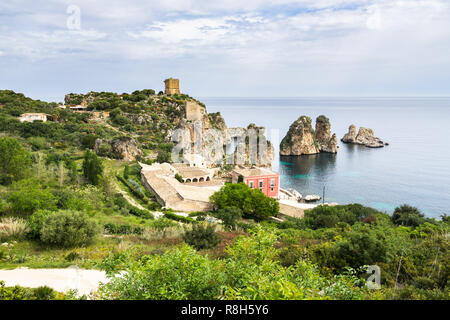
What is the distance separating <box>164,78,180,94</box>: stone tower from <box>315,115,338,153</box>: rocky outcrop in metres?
40.2

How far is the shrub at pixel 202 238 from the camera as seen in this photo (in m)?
12.0

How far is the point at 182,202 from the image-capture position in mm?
24984

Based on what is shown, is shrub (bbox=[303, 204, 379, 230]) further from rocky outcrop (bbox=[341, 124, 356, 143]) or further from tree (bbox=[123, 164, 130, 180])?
rocky outcrop (bbox=[341, 124, 356, 143])

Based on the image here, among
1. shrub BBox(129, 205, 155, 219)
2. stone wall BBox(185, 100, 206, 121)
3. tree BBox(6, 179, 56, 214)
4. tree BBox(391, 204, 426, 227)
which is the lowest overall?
tree BBox(391, 204, 426, 227)

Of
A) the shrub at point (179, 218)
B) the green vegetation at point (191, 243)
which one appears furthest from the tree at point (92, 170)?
the shrub at point (179, 218)

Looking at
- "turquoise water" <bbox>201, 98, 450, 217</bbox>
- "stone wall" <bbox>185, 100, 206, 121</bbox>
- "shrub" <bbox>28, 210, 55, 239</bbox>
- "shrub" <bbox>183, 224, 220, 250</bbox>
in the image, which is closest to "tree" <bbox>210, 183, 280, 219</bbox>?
"shrub" <bbox>183, 224, 220, 250</bbox>

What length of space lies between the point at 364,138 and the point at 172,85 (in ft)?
184

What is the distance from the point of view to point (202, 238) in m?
12.3

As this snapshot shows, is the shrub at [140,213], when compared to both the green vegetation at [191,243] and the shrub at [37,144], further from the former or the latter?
the shrub at [37,144]

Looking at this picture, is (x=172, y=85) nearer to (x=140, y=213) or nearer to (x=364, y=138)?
(x=364, y=138)

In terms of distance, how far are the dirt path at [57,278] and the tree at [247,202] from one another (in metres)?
17.2

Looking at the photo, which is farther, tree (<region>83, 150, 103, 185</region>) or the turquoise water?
the turquoise water

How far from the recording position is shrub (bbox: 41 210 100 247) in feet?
33.4
